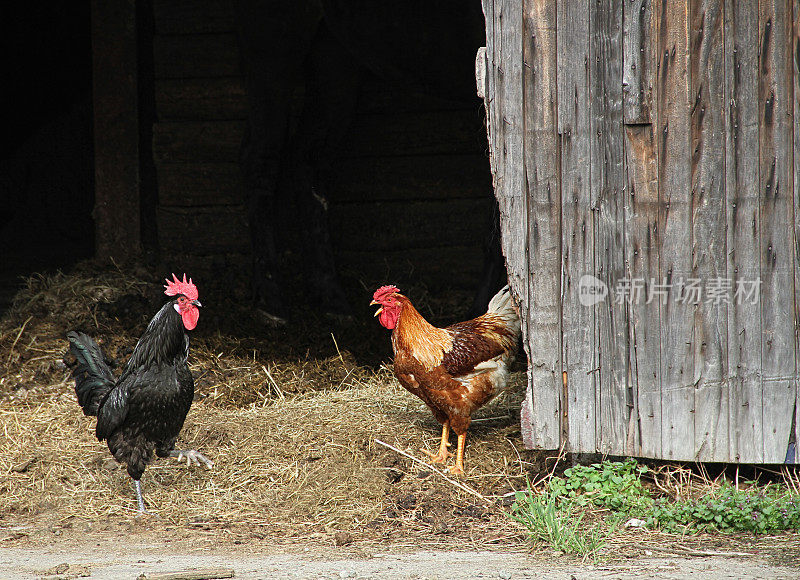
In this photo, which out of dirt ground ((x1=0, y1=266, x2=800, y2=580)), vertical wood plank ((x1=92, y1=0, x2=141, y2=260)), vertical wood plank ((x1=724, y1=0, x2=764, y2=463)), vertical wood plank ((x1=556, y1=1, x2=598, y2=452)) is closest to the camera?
dirt ground ((x1=0, y1=266, x2=800, y2=580))

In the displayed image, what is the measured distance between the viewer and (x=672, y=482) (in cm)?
384

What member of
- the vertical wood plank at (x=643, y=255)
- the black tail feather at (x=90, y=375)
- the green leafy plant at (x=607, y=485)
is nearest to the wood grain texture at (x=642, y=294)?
the vertical wood plank at (x=643, y=255)

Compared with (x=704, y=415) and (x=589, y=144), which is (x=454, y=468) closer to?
(x=704, y=415)

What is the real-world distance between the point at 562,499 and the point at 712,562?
75cm

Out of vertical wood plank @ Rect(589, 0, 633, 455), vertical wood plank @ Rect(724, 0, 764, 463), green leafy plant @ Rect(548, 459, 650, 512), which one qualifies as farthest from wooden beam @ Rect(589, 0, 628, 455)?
vertical wood plank @ Rect(724, 0, 764, 463)

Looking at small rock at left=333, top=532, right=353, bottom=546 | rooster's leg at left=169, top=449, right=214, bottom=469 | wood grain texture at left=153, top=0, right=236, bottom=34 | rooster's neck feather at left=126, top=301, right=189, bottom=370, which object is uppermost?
wood grain texture at left=153, top=0, right=236, bottom=34

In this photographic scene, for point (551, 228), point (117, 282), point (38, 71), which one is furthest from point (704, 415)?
point (38, 71)

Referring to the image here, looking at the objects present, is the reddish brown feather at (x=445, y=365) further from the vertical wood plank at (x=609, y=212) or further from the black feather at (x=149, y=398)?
the black feather at (x=149, y=398)

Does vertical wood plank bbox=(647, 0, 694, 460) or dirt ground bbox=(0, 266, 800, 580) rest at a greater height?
vertical wood plank bbox=(647, 0, 694, 460)

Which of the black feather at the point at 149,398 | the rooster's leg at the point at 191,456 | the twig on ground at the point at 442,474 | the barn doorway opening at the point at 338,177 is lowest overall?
the twig on ground at the point at 442,474

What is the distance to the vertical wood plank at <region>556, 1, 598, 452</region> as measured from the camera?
3.63m

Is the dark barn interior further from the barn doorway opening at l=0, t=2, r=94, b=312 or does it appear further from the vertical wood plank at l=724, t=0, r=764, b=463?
the vertical wood plank at l=724, t=0, r=764, b=463

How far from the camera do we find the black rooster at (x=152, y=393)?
389 cm

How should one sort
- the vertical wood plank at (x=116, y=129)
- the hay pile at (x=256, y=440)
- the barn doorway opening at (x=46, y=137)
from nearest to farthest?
the hay pile at (x=256, y=440)
the vertical wood plank at (x=116, y=129)
the barn doorway opening at (x=46, y=137)
